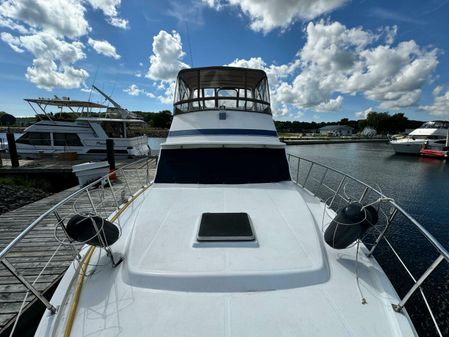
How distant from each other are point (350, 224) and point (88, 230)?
2.52 m

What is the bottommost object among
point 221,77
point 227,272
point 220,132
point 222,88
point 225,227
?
point 227,272

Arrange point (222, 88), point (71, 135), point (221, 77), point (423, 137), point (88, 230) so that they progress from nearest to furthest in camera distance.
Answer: point (88, 230) → point (221, 77) → point (222, 88) → point (71, 135) → point (423, 137)

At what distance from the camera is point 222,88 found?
5.75 metres

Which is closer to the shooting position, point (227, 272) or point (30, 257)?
point (227, 272)

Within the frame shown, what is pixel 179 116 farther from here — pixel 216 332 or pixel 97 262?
pixel 216 332

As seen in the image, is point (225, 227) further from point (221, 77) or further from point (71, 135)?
point (71, 135)

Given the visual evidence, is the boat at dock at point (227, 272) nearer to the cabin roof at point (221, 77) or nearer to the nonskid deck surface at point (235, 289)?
the nonskid deck surface at point (235, 289)

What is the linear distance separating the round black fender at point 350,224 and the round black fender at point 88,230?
228 cm

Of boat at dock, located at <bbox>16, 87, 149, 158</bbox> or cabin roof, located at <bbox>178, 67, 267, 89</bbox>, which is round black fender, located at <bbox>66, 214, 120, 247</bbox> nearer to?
cabin roof, located at <bbox>178, 67, 267, 89</bbox>

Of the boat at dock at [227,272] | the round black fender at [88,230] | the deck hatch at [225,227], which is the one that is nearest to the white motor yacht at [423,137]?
the boat at dock at [227,272]

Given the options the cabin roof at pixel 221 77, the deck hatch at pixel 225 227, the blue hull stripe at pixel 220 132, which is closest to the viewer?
the deck hatch at pixel 225 227

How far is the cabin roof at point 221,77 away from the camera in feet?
17.7

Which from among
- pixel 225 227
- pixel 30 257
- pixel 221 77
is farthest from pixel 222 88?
pixel 30 257

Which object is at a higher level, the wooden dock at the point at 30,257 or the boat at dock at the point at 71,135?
the boat at dock at the point at 71,135
